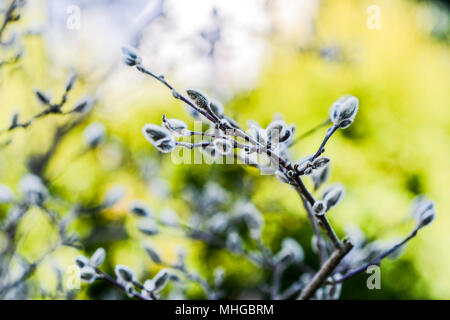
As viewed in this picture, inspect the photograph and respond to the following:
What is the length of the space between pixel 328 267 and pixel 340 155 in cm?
202

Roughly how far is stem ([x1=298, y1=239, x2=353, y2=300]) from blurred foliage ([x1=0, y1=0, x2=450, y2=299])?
40.3 inches

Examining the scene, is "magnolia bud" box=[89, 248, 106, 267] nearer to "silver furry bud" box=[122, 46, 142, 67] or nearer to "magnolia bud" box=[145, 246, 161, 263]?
"magnolia bud" box=[145, 246, 161, 263]

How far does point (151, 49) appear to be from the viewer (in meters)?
1.08

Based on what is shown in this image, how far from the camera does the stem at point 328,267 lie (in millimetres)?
454

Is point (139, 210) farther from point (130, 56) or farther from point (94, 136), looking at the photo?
point (130, 56)

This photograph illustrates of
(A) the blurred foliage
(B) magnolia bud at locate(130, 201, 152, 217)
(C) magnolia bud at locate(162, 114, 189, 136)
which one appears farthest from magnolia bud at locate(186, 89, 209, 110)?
(A) the blurred foliage

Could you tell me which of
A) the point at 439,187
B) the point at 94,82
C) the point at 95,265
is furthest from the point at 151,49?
the point at 439,187

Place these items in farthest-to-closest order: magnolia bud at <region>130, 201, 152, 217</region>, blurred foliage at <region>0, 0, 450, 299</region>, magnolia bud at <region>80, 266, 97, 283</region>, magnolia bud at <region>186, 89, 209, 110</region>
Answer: blurred foliage at <region>0, 0, 450, 299</region> → magnolia bud at <region>130, 201, 152, 217</region> → magnolia bud at <region>80, 266, 97, 283</region> → magnolia bud at <region>186, 89, 209, 110</region>

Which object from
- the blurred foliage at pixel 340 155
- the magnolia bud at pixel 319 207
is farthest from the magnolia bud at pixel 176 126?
the blurred foliage at pixel 340 155

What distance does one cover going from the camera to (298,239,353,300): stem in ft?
1.49

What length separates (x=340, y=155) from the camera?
2379mm

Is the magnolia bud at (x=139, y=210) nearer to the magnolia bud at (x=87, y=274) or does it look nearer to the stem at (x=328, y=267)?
the magnolia bud at (x=87, y=274)

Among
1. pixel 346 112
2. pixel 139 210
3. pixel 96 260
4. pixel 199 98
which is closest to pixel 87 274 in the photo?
pixel 96 260
